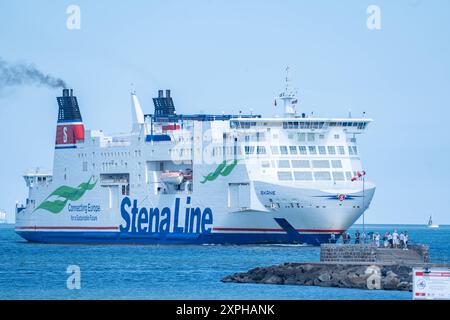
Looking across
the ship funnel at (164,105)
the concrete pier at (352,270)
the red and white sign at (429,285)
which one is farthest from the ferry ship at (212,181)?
the red and white sign at (429,285)

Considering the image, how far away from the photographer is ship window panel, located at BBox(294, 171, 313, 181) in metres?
56.3

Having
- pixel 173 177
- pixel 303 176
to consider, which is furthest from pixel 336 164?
pixel 173 177

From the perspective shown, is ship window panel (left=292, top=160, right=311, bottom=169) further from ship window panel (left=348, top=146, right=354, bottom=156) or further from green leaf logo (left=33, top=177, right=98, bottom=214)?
green leaf logo (left=33, top=177, right=98, bottom=214)

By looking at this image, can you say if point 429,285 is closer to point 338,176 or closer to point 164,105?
point 338,176

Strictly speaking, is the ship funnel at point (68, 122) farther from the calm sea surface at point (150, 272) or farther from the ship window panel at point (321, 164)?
the ship window panel at point (321, 164)

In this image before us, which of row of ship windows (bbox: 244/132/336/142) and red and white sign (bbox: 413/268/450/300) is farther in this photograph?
row of ship windows (bbox: 244/132/336/142)

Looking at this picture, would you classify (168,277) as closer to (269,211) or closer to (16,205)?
(269,211)

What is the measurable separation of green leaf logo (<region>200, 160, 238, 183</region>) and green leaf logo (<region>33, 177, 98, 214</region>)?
8975 mm

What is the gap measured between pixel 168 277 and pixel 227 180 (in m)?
14.9

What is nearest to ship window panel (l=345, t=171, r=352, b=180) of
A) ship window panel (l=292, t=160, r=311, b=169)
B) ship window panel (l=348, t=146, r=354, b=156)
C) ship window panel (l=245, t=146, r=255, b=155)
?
ship window panel (l=348, t=146, r=354, b=156)

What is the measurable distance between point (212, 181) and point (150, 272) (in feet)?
45.1

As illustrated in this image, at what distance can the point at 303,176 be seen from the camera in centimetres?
5647
